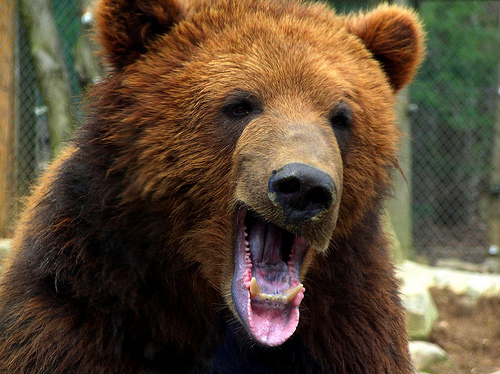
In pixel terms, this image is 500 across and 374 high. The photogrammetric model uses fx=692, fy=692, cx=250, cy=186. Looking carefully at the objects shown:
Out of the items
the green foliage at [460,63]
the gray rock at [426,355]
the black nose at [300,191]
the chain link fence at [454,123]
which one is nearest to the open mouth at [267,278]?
the black nose at [300,191]

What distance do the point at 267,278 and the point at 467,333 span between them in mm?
5007

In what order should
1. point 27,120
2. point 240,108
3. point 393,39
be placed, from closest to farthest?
point 240,108
point 393,39
point 27,120

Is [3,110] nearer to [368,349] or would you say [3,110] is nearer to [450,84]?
[368,349]

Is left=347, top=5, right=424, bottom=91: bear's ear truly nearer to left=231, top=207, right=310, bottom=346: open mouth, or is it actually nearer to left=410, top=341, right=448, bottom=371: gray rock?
left=231, top=207, right=310, bottom=346: open mouth

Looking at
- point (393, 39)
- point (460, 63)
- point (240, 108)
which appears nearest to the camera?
point (240, 108)

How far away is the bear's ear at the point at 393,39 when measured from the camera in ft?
12.0

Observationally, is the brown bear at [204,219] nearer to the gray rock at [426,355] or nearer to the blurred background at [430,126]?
the blurred background at [430,126]

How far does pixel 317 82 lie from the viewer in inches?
125

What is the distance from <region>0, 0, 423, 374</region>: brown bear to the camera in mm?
2973

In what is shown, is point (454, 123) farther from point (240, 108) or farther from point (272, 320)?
point (272, 320)

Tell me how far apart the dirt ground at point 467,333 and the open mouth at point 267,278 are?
144 inches

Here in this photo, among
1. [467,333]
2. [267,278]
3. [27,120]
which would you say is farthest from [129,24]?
[467,333]

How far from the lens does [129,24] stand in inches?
127

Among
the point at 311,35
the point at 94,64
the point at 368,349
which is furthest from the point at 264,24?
the point at 94,64
